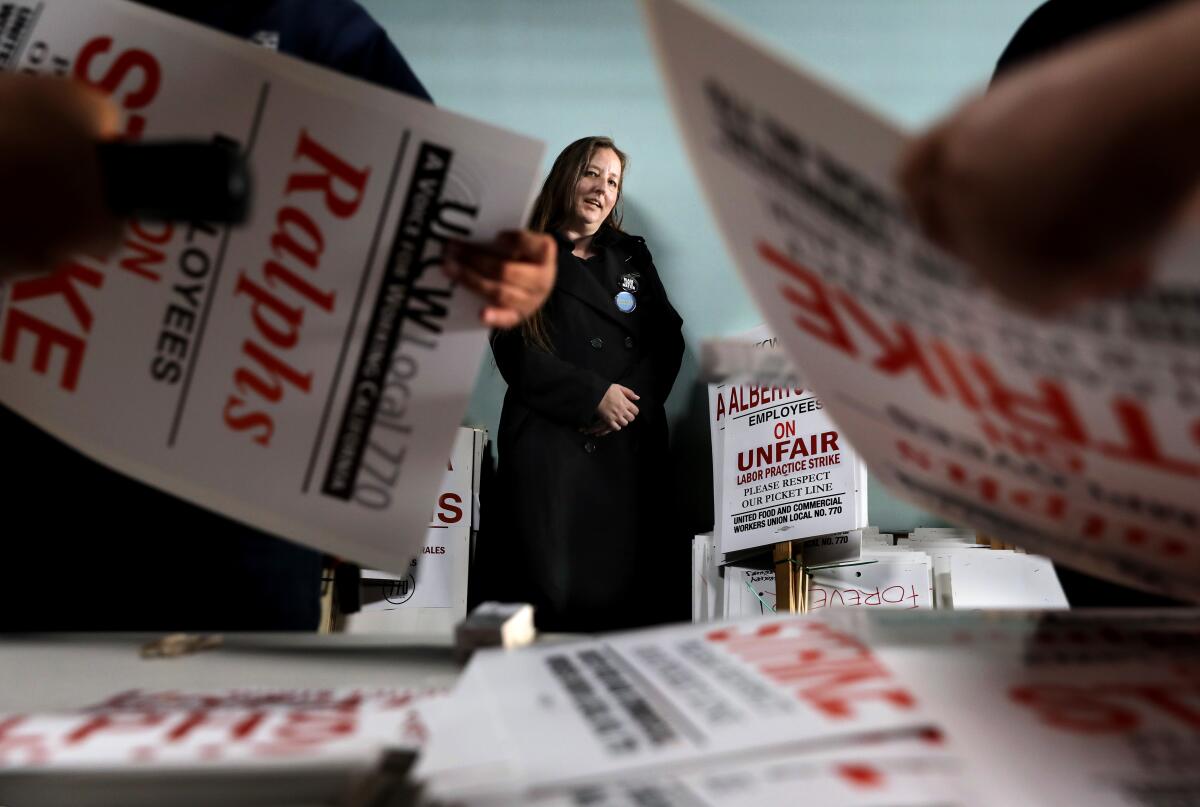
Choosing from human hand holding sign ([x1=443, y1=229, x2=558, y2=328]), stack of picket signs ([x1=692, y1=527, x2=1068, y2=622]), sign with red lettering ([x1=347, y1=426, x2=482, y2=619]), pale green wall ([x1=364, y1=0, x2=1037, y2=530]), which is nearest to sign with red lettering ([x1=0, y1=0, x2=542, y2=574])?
human hand holding sign ([x1=443, y1=229, x2=558, y2=328])

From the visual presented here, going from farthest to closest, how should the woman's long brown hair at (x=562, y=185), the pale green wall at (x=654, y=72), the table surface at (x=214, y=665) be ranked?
the pale green wall at (x=654, y=72)
the woman's long brown hair at (x=562, y=185)
the table surface at (x=214, y=665)

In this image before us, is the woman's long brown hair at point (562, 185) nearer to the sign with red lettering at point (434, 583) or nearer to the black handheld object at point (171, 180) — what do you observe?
the sign with red lettering at point (434, 583)

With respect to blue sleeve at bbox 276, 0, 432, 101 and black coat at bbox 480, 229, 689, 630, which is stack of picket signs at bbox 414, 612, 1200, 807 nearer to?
blue sleeve at bbox 276, 0, 432, 101

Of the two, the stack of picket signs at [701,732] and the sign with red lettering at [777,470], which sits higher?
the sign with red lettering at [777,470]

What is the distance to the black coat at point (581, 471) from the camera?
2.16 meters

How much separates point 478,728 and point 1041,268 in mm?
199

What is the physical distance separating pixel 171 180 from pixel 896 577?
78.5 inches

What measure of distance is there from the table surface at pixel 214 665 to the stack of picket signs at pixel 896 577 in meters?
1.47

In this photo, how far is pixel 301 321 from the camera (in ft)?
1.63

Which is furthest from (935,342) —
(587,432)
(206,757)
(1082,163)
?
(587,432)

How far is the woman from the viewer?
7.09 feet

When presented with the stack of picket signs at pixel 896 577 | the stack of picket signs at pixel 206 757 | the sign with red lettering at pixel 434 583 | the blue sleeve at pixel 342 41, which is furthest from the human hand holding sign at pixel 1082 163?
the sign with red lettering at pixel 434 583

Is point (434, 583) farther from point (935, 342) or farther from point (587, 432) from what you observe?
point (935, 342)

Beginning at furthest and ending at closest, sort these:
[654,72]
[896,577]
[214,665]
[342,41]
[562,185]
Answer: [654,72], [562,185], [896,577], [342,41], [214,665]
